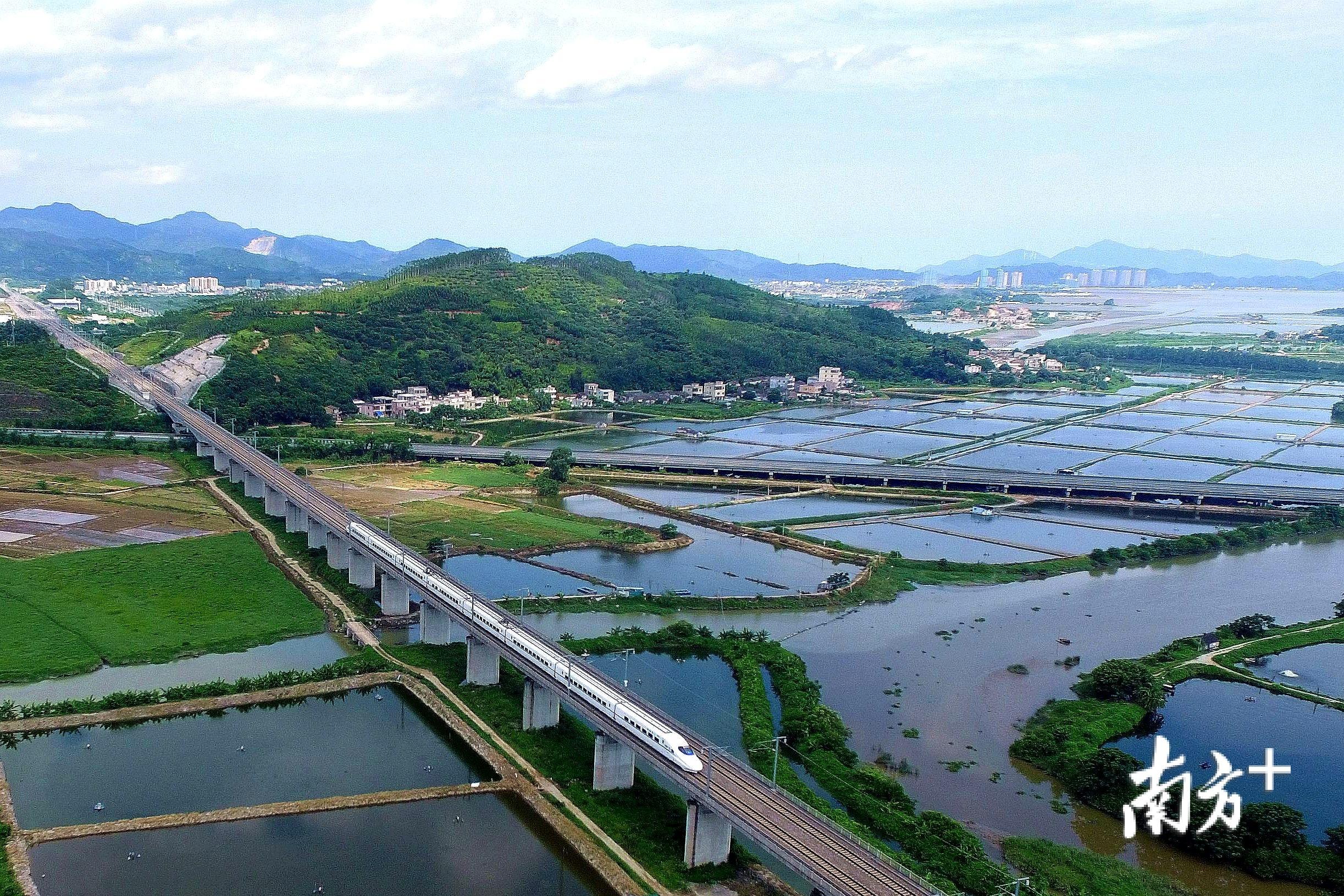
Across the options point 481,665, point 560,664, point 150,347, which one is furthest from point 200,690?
point 150,347

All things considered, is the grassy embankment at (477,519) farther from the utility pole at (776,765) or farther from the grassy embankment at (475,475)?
the utility pole at (776,765)

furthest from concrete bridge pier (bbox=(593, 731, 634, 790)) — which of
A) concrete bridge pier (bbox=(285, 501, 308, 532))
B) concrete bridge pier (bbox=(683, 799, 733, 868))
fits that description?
concrete bridge pier (bbox=(285, 501, 308, 532))

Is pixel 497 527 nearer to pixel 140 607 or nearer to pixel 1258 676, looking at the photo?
pixel 140 607

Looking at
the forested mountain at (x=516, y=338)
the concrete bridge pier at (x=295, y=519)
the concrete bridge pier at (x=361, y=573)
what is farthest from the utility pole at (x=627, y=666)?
the forested mountain at (x=516, y=338)

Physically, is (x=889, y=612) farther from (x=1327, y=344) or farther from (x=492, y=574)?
(x=1327, y=344)

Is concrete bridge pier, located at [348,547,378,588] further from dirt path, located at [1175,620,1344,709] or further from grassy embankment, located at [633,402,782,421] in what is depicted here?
grassy embankment, located at [633,402,782,421]

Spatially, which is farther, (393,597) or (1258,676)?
(393,597)

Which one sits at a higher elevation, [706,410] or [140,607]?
[706,410]
